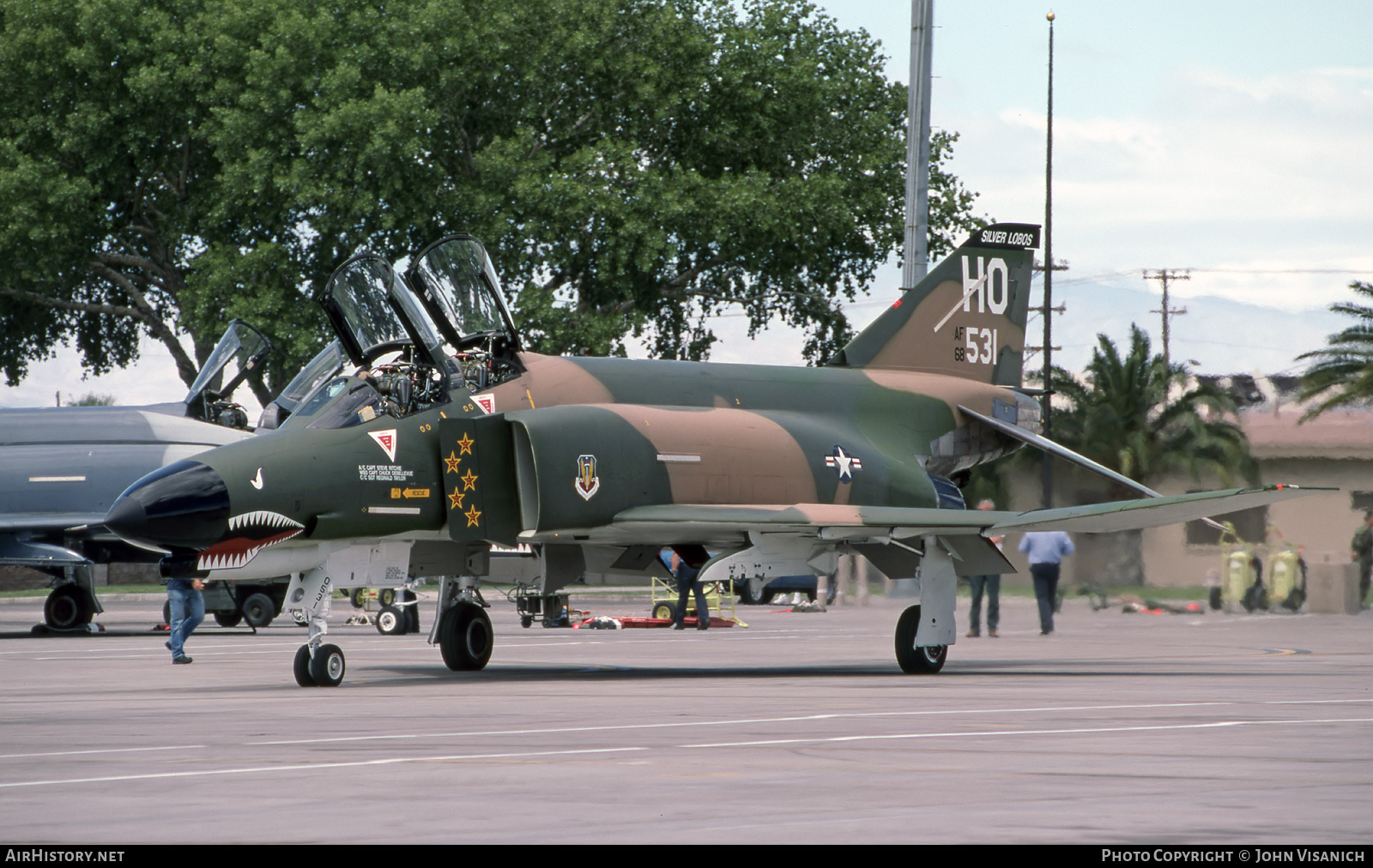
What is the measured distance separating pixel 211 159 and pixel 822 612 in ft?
70.2

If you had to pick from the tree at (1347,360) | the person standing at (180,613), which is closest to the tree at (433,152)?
the tree at (1347,360)

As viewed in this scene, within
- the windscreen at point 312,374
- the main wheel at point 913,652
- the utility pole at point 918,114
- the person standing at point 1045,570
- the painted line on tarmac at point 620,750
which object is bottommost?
the painted line on tarmac at point 620,750

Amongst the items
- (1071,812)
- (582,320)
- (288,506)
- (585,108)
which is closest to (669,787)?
(1071,812)

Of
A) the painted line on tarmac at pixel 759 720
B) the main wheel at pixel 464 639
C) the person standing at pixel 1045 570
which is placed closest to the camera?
the painted line on tarmac at pixel 759 720

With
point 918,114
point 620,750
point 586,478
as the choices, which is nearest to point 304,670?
point 586,478

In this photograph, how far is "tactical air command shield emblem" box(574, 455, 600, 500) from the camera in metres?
14.5

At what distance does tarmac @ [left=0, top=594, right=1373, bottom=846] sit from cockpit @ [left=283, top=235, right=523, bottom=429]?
2.52 metres

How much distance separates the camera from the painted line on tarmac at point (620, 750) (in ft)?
24.6

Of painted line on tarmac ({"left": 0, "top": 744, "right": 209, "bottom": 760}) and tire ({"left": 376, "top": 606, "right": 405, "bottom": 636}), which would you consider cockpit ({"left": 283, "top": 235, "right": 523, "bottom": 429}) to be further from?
tire ({"left": 376, "top": 606, "right": 405, "bottom": 636})

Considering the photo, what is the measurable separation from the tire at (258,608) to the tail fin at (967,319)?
1287 cm

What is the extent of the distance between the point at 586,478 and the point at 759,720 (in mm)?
4731

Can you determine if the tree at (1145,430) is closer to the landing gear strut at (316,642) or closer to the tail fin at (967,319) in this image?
the tail fin at (967,319)

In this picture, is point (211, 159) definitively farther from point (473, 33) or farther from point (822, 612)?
point (822, 612)

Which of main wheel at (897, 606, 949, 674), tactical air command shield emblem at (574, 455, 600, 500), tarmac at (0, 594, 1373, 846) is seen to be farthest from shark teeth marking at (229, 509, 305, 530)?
main wheel at (897, 606, 949, 674)
